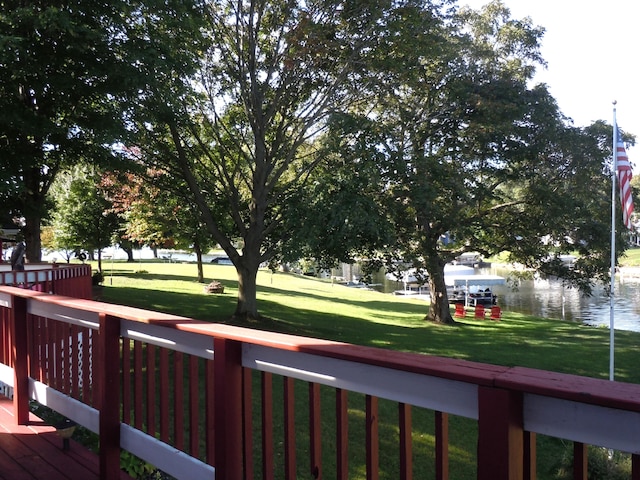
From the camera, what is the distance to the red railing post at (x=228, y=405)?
2215 millimetres

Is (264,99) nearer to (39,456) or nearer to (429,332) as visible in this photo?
(429,332)

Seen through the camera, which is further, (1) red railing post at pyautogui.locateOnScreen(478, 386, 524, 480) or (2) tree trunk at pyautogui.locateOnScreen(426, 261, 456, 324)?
(2) tree trunk at pyautogui.locateOnScreen(426, 261, 456, 324)

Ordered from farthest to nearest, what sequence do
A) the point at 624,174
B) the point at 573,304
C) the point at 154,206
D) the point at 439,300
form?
the point at 573,304, the point at 439,300, the point at 154,206, the point at 624,174

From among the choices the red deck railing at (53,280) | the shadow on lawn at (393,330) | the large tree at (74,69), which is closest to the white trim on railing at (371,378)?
the red deck railing at (53,280)

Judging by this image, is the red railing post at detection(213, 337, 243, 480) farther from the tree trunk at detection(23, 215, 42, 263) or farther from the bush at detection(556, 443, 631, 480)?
the tree trunk at detection(23, 215, 42, 263)

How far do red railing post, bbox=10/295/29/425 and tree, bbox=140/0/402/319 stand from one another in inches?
356

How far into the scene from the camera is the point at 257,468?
5.59 m

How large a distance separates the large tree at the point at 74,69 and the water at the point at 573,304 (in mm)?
17821

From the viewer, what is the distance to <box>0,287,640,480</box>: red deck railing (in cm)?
139

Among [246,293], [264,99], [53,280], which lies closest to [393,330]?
[246,293]

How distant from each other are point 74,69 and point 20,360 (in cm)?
708

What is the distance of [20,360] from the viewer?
3875mm

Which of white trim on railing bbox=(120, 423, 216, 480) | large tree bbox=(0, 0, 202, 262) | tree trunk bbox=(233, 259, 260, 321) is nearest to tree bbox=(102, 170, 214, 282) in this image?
tree trunk bbox=(233, 259, 260, 321)

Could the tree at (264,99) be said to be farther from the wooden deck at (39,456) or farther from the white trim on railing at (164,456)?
the white trim on railing at (164,456)
